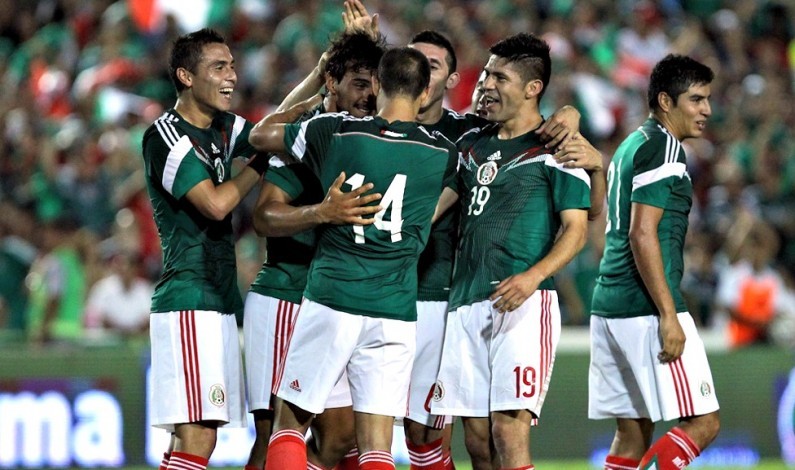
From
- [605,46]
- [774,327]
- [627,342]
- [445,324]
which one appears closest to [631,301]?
[627,342]

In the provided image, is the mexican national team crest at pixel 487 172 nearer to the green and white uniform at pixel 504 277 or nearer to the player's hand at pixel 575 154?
the green and white uniform at pixel 504 277

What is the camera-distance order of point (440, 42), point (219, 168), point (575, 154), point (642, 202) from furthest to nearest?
point (440, 42), point (642, 202), point (219, 168), point (575, 154)

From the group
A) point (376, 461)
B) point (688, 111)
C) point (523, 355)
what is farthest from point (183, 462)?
point (688, 111)

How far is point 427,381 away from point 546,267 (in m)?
1.13

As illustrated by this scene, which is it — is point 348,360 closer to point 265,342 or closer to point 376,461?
point 376,461

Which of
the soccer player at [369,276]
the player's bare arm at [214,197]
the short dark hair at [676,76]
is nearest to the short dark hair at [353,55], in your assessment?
the soccer player at [369,276]

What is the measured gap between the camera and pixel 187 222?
6.96 metres

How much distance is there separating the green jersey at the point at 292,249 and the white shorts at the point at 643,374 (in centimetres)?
179

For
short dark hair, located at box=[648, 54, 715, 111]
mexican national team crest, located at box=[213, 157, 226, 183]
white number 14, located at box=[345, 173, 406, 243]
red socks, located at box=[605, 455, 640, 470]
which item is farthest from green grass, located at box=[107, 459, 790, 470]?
white number 14, located at box=[345, 173, 406, 243]

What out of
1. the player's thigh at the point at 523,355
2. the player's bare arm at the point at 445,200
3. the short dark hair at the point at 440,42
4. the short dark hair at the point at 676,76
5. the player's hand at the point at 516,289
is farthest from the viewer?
the short dark hair at the point at 440,42

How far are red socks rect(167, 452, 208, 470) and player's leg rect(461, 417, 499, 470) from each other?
1433 mm

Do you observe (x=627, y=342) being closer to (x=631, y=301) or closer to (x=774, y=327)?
(x=631, y=301)

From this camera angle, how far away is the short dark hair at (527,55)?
7.02m

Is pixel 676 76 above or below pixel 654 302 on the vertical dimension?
above
